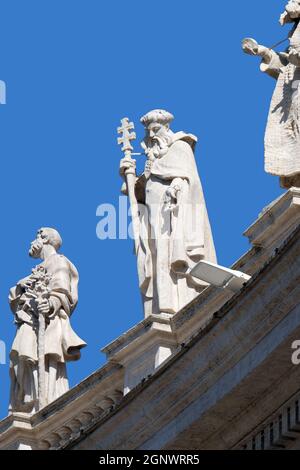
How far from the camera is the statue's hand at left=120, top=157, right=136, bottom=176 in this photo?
3816 cm

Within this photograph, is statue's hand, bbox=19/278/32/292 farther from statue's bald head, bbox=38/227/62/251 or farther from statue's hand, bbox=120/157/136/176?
statue's hand, bbox=120/157/136/176

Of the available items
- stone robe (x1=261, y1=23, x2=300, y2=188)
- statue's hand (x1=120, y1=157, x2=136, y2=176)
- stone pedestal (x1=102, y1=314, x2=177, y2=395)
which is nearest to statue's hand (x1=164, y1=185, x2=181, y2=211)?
statue's hand (x1=120, y1=157, x2=136, y2=176)

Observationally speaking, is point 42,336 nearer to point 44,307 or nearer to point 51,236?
point 44,307

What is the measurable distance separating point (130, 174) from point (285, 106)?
4093mm

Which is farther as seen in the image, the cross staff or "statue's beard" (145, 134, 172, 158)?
"statue's beard" (145, 134, 172, 158)

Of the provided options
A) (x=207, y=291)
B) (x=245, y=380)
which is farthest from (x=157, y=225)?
(x=245, y=380)

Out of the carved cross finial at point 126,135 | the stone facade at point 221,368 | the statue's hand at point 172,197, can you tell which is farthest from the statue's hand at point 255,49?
the carved cross finial at point 126,135

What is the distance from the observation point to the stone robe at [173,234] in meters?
36.4

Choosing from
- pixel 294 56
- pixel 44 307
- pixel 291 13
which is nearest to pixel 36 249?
pixel 44 307

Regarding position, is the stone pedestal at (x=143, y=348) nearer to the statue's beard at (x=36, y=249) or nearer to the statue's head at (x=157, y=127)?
the statue's head at (x=157, y=127)

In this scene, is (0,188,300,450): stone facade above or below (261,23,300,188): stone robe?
below

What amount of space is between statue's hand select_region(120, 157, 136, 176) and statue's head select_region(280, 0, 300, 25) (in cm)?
410

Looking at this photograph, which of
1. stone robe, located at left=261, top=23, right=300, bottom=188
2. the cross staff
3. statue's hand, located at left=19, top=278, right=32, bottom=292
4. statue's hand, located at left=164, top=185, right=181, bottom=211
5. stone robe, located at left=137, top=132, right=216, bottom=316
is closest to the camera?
stone robe, located at left=261, top=23, right=300, bottom=188

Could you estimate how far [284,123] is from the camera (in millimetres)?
34469
